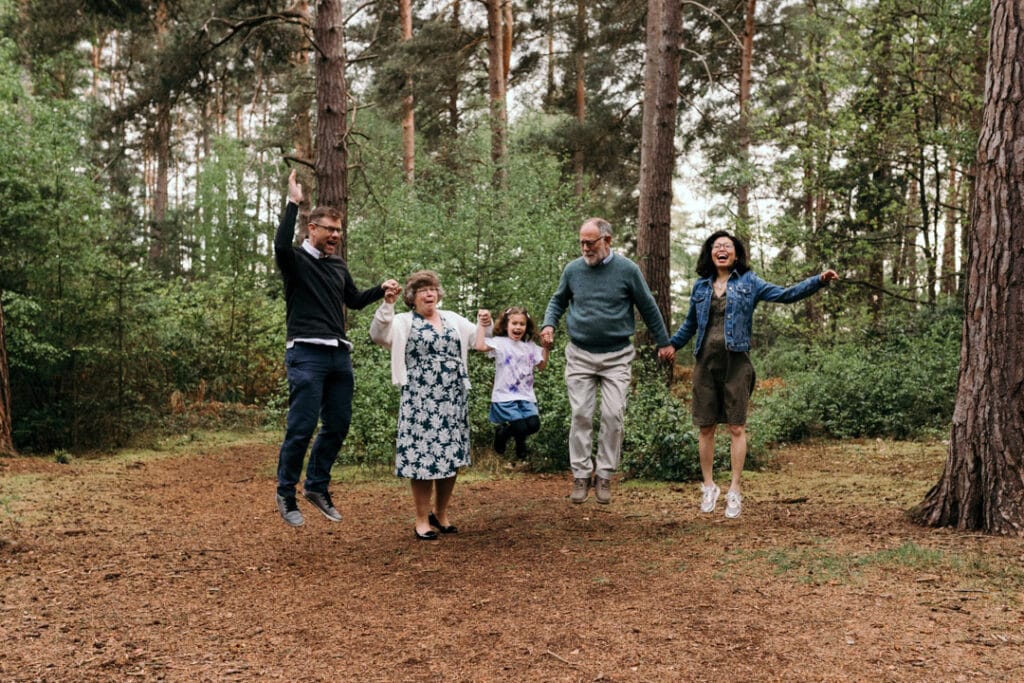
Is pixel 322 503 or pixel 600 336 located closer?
pixel 322 503

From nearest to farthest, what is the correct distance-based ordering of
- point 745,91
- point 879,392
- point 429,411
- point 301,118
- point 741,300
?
1. point 429,411
2. point 741,300
3. point 879,392
4. point 745,91
5. point 301,118

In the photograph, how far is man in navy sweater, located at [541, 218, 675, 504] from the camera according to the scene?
253 inches

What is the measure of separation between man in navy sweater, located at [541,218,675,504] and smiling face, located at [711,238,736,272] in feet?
1.81

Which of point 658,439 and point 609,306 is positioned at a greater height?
Answer: point 609,306

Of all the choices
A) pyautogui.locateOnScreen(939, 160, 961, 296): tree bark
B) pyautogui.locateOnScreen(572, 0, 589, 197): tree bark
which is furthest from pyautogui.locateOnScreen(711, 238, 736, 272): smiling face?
pyautogui.locateOnScreen(572, 0, 589, 197): tree bark

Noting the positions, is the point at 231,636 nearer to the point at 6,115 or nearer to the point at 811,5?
the point at 6,115

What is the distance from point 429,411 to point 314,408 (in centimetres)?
78

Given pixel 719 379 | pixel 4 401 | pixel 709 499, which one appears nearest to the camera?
pixel 719 379

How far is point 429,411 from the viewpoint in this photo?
5.86m

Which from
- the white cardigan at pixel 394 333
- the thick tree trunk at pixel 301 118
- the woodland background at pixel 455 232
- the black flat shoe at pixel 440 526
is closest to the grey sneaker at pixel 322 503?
the black flat shoe at pixel 440 526

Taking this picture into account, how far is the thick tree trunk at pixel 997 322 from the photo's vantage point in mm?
5184

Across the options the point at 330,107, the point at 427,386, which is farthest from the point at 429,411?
the point at 330,107

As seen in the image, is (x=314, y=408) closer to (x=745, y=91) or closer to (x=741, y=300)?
(x=741, y=300)

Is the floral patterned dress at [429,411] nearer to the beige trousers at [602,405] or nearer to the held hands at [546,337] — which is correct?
the held hands at [546,337]
